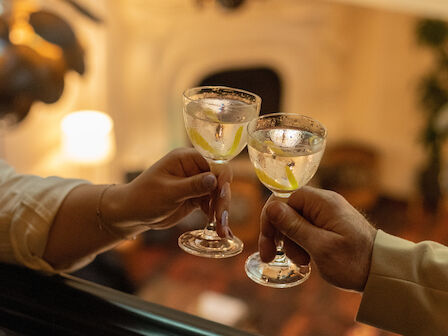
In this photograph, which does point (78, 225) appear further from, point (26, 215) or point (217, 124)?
point (217, 124)

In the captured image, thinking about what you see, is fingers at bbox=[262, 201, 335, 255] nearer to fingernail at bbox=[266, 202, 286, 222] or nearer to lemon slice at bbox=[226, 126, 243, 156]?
fingernail at bbox=[266, 202, 286, 222]

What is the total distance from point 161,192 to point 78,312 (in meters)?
0.34

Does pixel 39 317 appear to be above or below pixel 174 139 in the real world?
above

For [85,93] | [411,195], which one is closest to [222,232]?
[85,93]

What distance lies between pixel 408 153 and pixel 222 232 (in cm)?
410

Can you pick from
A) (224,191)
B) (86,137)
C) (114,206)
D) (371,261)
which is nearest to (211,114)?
(224,191)

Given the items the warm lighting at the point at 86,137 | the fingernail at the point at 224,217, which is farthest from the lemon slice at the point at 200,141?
the warm lighting at the point at 86,137

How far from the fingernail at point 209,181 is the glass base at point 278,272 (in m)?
0.17

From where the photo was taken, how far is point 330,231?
0.86 meters

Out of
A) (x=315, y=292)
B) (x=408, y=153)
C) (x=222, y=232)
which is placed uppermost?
(x=222, y=232)

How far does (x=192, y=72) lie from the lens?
4.27 metres

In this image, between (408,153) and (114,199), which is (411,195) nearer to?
(408,153)

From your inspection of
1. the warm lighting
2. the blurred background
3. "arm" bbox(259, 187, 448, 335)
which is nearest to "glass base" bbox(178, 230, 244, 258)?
"arm" bbox(259, 187, 448, 335)

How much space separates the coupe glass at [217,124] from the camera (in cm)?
90
